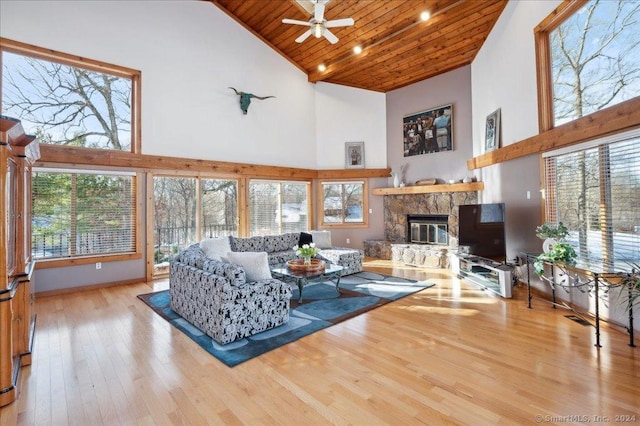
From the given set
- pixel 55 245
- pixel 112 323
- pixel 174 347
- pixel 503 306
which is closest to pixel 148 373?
pixel 174 347

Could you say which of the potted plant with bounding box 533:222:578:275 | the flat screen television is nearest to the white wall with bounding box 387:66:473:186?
the flat screen television

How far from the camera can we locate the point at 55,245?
5234mm

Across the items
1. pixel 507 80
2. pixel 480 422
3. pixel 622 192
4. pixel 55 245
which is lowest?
pixel 480 422

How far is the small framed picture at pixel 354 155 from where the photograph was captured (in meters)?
8.68

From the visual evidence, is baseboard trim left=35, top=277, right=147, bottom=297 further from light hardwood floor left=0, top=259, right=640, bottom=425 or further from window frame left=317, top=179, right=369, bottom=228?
window frame left=317, top=179, right=369, bottom=228

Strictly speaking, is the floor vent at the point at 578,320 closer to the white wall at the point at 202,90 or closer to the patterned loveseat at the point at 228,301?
the patterned loveseat at the point at 228,301

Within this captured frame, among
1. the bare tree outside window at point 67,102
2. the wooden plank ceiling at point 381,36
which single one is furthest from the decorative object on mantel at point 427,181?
the bare tree outside window at point 67,102

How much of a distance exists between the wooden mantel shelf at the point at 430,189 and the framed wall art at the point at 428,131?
990mm

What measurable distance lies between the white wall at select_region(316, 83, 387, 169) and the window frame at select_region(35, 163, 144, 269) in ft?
15.2

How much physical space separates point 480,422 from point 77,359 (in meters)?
3.52

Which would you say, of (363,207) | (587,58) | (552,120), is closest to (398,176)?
(363,207)

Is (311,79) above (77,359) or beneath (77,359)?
above

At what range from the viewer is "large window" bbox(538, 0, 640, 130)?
333 cm

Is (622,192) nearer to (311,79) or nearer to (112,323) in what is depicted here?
(112,323)
